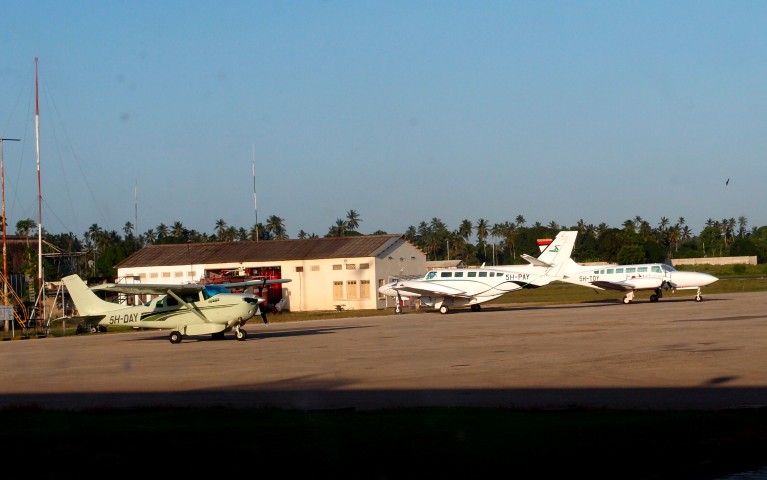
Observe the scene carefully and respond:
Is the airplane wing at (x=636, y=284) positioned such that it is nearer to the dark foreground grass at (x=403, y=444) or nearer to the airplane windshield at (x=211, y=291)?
the airplane windshield at (x=211, y=291)

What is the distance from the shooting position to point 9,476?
8805 millimetres

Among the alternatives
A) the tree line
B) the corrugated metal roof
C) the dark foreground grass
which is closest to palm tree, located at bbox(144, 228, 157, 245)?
the tree line

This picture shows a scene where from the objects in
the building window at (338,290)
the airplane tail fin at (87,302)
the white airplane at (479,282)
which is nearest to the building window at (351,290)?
the building window at (338,290)

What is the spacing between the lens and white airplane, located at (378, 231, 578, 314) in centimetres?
5100

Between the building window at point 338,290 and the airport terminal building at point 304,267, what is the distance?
0.03 meters

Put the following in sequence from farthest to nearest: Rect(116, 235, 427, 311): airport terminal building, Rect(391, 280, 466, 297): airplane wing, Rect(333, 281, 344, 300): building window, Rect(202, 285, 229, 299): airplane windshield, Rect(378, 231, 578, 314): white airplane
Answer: Rect(333, 281, 344, 300): building window, Rect(116, 235, 427, 311): airport terminal building, Rect(391, 280, 466, 297): airplane wing, Rect(378, 231, 578, 314): white airplane, Rect(202, 285, 229, 299): airplane windshield

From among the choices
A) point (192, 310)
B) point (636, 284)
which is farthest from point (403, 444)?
point (636, 284)

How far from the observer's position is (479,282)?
51.7 m

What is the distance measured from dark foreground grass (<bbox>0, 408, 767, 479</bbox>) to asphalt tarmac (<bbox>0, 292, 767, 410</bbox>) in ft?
6.38

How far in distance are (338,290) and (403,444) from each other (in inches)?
2253

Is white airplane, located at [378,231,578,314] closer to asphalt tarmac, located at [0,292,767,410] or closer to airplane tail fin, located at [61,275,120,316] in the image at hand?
asphalt tarmac, located at [0,292,767,410]

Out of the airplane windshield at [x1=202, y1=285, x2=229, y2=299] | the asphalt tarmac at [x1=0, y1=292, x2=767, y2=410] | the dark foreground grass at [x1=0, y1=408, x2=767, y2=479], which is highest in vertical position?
the airplane windshield at [x1=202, y1=285, x2=229, y2=299]

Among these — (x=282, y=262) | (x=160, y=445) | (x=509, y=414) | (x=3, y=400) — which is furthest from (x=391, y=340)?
(x=282, y=262)

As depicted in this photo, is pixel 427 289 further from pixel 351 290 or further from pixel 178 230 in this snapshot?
pixel 178 230
